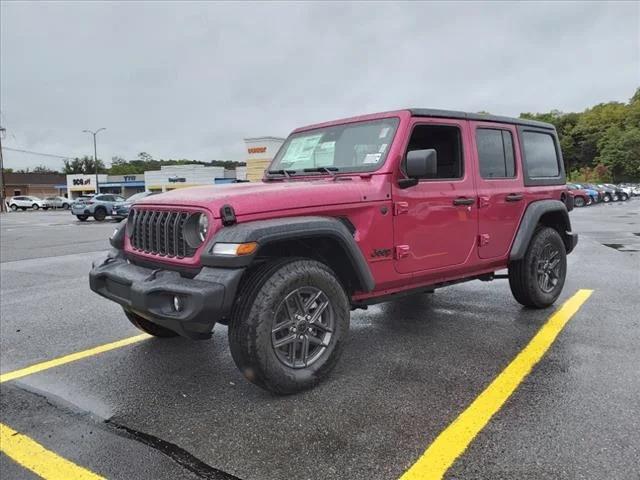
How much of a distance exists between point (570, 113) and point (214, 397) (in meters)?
119

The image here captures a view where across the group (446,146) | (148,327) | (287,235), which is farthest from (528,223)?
(148,327)

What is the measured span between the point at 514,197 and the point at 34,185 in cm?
9365

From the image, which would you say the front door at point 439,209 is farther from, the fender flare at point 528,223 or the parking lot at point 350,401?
the parking lot at point 350,401

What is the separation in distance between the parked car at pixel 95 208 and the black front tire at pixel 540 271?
2588 cm

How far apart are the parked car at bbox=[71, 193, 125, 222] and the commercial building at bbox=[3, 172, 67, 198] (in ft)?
211

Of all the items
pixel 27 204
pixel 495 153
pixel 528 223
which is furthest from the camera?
pixel 27 204

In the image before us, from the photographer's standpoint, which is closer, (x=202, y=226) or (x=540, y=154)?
(x=202, y=226)

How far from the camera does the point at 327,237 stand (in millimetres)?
3396

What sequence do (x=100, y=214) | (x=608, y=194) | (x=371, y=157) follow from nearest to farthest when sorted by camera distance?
(x=371, y=157) → (x=100, y=214) → (x=608, y=194)

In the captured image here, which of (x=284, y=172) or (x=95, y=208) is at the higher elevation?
(x=284, y=172)

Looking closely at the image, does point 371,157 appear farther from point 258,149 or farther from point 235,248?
point 258,149

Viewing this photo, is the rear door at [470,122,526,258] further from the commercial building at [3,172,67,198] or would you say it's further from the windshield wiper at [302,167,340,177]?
the commercial building at [3,172,67,198]

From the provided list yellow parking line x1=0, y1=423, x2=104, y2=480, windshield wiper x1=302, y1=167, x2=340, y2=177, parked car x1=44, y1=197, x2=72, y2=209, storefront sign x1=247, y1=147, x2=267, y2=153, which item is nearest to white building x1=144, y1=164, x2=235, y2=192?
parked car x1=44, y1=197, x2=72, y2=209

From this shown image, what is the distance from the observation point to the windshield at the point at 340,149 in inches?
158
